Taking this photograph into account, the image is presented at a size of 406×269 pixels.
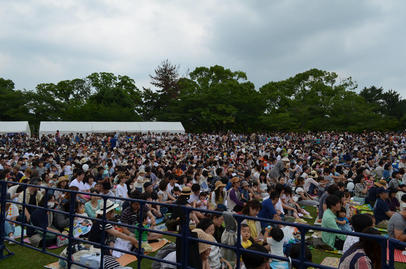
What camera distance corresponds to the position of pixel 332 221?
217 inches

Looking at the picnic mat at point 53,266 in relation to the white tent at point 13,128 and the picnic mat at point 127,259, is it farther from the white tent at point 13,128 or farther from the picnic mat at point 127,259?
the white tent at point 13,128

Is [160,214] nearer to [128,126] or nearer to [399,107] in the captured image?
[128,126]

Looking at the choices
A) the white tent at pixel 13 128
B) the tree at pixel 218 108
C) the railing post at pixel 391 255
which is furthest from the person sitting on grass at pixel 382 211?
the tree at pixel 218 108

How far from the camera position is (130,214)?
5531 millimetres

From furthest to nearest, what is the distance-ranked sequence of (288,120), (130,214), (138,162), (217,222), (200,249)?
(288,120)
(138,162)
(130,214)
(217,222)
(200,249)

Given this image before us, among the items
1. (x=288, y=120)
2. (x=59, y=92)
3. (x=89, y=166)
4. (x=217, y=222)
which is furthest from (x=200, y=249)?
(x=59, y=92)

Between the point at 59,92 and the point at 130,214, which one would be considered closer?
the point at 130,214

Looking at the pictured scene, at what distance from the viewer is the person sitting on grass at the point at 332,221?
5.53 meters

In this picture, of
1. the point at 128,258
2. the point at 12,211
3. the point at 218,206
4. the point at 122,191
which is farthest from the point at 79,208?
the point at 218,206

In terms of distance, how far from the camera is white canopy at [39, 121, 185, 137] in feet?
93.9

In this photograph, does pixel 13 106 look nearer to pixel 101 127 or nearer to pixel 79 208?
pixel 101 127

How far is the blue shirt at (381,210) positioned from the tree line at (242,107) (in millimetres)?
30463

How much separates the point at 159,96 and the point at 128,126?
71.6ft

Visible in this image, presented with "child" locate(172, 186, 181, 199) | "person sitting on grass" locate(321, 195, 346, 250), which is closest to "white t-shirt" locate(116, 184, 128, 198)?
"child" locate(172, 186, 181, 199)
